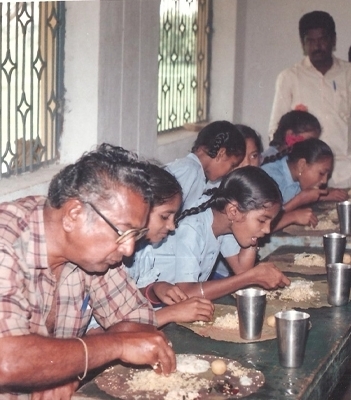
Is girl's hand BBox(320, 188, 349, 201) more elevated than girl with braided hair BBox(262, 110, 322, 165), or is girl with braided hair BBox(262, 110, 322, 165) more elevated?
girl with braided hair BBox(262, 110, 322, 165)

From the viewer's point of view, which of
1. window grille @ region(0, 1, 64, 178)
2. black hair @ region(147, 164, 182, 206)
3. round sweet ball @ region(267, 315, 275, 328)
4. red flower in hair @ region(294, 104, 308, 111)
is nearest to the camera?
round sweet ball @ region(267, 315, 275, 328)

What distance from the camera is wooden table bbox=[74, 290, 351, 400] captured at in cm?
223

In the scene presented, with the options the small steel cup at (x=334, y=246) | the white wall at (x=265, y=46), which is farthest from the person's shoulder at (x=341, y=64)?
the small steel cup at (x=334, y=246)

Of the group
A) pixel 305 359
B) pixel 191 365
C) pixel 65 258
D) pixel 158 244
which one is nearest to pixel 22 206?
pixel 65 258

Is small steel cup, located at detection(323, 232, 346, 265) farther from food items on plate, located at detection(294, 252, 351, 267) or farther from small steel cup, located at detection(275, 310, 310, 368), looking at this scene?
small steel cup, located at detection(275, 310, 310, 368)

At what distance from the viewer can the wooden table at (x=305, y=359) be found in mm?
2230

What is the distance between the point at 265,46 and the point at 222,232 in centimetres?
455

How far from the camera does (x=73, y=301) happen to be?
8.04 feet

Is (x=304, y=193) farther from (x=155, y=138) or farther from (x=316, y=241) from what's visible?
(x=155, y=138)

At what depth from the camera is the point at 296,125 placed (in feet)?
18.5

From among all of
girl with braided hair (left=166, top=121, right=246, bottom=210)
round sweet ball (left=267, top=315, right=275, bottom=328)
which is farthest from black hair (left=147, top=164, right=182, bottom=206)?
girl with braided hair (left=166, top=121, right=246, bottom=210)

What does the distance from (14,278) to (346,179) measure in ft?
16.3

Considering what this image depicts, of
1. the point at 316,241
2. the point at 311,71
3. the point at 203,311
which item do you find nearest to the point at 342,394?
the point at 316,241

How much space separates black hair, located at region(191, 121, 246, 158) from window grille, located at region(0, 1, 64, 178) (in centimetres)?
89
